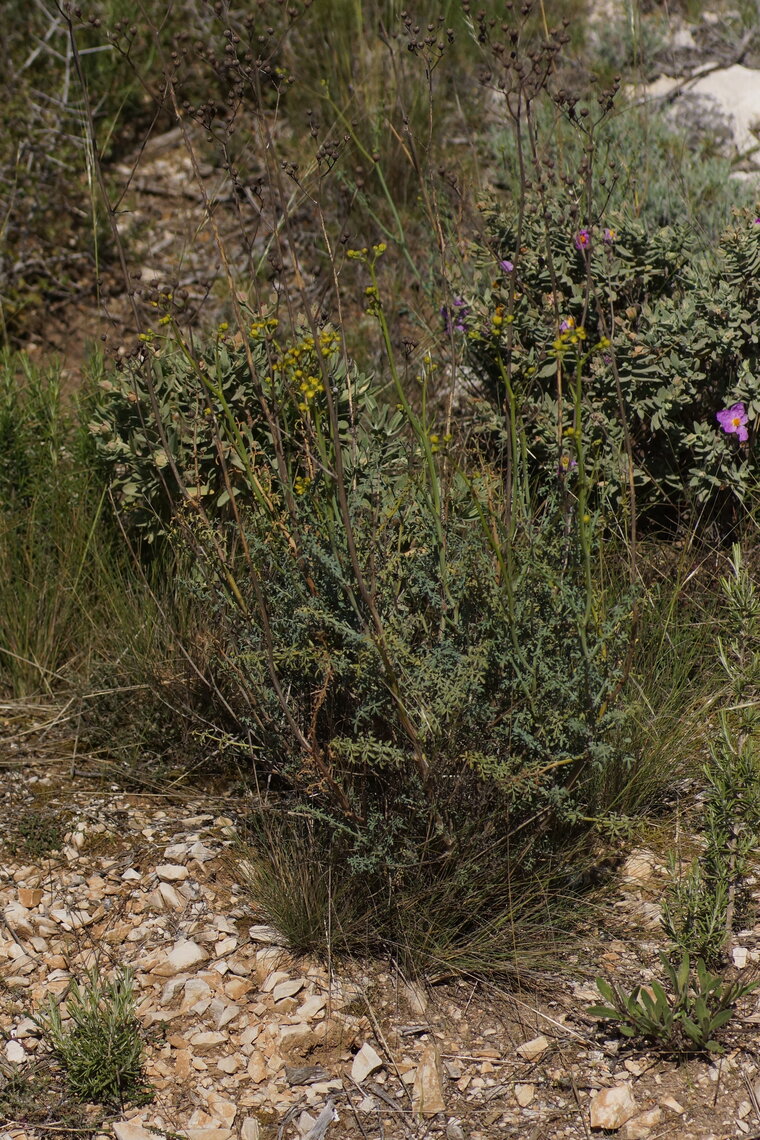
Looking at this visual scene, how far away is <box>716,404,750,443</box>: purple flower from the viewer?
303cm

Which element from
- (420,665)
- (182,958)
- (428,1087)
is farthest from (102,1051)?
(420,665)

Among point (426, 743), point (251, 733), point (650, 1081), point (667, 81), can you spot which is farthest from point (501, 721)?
point (667, 81)

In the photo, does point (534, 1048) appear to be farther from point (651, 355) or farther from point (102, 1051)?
point (651, 355)

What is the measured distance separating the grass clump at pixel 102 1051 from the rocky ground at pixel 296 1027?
0.03 meters

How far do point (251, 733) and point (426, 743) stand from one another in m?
0.44

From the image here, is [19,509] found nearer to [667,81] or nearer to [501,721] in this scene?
[501,721]

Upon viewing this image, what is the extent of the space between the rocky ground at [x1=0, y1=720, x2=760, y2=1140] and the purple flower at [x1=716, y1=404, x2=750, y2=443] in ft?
3.90

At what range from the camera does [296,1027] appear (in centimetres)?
217

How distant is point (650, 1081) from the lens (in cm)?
202

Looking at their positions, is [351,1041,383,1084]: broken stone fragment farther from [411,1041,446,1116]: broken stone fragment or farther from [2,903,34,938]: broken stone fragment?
[2,903,34,938]: broken stone fragment

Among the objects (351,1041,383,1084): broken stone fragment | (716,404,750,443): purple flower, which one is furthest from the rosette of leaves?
(351,1041,383,1084): broken stone fragment

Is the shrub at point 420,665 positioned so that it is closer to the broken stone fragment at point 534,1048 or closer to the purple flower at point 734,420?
the broken stone fragment at point 534,1048

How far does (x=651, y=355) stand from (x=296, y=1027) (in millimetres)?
2006

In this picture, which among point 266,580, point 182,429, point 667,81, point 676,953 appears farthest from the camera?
point 667,81
